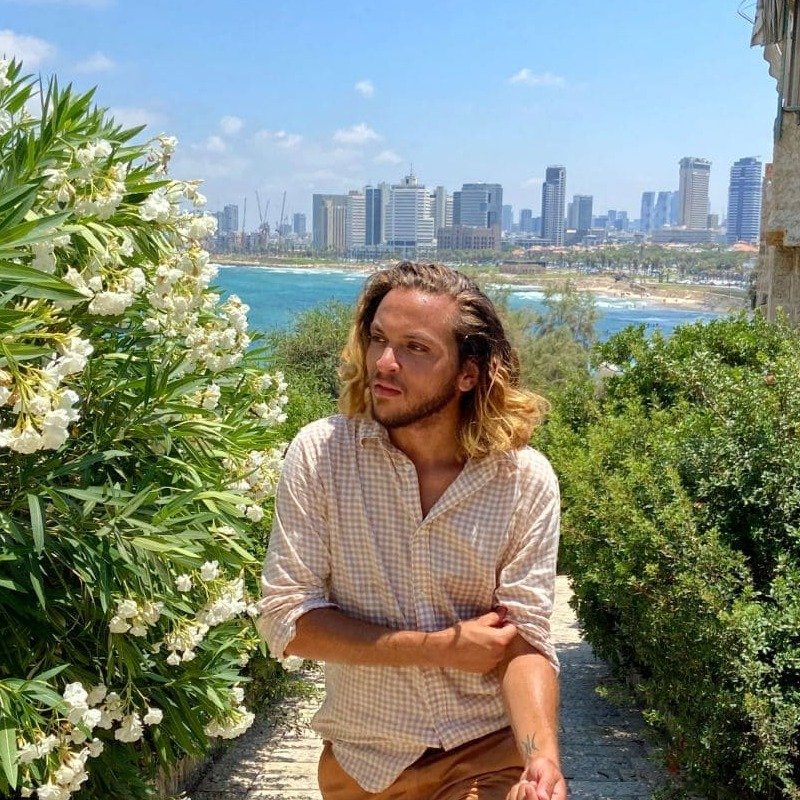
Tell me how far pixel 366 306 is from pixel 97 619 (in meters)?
1.45

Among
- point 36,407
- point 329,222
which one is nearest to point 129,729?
point 36,407

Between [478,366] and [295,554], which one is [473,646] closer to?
[295,554]

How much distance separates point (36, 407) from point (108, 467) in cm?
84

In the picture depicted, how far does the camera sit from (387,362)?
2133 millimetres

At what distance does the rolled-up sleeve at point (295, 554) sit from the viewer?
2.14m

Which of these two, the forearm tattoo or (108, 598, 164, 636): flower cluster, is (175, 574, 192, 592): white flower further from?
the forearm tattoo

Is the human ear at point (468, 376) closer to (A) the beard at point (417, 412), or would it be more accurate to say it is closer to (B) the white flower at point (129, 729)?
(A) the beard at point (417, 412)

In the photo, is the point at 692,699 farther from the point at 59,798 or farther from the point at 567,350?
the point at 567,350

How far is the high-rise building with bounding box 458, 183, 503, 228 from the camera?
139 m

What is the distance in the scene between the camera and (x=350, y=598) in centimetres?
218

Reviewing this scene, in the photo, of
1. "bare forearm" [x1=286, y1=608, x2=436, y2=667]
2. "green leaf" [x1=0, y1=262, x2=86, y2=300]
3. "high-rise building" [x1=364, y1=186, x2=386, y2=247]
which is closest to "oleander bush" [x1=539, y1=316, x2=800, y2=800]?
"bare forearm" [x1=286, y1=608, x2=436, y2=667]

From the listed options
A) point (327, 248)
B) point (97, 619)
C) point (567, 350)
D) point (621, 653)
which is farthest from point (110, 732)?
point (327, 248)

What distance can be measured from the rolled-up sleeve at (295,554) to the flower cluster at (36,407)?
0.56 meters

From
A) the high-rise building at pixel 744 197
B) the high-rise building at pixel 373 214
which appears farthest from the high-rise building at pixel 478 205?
the high-rise building at pixel 744 197
